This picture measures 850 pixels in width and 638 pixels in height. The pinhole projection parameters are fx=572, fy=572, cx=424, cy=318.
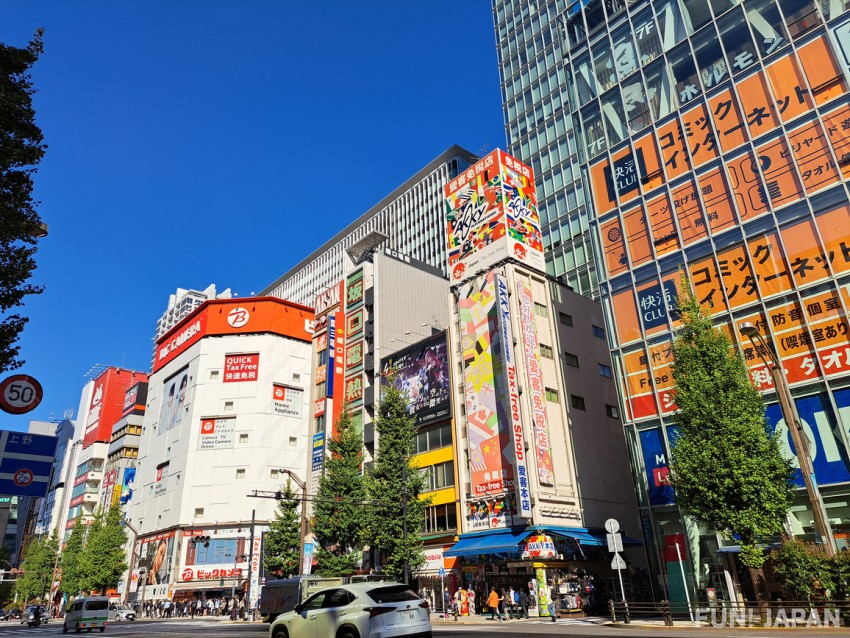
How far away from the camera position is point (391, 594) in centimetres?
1094

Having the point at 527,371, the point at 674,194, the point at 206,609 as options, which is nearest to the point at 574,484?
the point at 527,371

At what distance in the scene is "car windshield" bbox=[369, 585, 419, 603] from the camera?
1075 centimetres

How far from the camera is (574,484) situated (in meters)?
35.9

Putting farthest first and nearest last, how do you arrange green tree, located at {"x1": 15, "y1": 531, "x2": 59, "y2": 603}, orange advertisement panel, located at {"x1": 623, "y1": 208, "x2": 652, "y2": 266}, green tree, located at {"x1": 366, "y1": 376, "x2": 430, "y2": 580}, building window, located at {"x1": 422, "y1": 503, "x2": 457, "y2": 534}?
green tree, located at {"x1": 15, "y1": 531, "x2": 59, "y2": 603}
building window, located at {"x1": 422, "y1": 503, "x2": 457, "y2": 534}
green tree, located at {"x1": 366, "y1": 376, "x2": 430, "y2": 580}
orange advertisement panel, located at {"x1": 623, "y1": 208, "x2": 652, "y2": 266}

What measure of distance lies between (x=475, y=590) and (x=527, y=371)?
13.7 meters

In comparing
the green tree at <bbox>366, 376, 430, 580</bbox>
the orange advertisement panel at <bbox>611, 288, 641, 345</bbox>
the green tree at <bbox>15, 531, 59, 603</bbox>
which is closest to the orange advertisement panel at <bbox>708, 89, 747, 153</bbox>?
the orange advertisement panel at <bbox>611, 288, 641, 345</bbox>

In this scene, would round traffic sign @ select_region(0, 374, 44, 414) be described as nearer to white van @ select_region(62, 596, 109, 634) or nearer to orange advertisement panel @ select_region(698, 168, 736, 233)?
white van @ select_region(62, 596, 109, 634)

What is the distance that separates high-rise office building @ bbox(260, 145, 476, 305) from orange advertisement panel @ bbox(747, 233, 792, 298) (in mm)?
61982

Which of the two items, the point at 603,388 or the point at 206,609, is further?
the point at 206,609

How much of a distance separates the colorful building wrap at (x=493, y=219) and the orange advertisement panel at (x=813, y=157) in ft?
58.4

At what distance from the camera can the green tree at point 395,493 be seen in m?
33.4

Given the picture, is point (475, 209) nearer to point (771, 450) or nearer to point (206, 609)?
point (771, 450)

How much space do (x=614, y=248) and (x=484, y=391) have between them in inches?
496

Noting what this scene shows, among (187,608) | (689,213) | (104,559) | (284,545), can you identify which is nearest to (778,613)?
(689,213)
